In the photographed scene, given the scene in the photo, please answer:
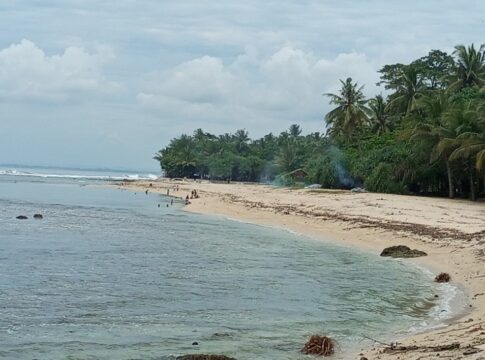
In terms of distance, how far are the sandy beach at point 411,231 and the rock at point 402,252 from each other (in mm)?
454

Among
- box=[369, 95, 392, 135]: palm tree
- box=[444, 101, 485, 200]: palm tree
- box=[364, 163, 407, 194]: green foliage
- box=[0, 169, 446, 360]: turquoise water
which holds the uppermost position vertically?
box=[369, 95, 392, 135]: palm tree

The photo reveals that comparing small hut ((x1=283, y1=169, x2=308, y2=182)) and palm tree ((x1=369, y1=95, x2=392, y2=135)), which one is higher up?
palm tree ((x1=369, y1=95, x2=392, y2=135))

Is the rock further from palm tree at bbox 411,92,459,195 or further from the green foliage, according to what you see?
the green foliage

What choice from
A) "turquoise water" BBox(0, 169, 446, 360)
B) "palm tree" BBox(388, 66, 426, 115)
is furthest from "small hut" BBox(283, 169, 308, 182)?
"turquoise water" BBox(0, 169, 446, 360)

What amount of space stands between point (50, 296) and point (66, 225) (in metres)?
21.6

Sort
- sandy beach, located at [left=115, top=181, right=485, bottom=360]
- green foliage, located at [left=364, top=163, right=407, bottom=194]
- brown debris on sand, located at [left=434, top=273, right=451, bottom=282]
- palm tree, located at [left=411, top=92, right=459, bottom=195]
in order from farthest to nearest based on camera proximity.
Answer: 1. green foliage, located at [left=364, top=163, right=407, bottom=194]
2. palm tree, located at [left=411, top=92, right=459, bottom=195]
3. brown debris on sand, located at [left=434, top=273, right=451, bottom=282]
4. sandy beach, located at [left=115, top=181, right=485, bottom=360]

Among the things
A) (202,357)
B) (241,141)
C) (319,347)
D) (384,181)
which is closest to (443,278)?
(319,347)

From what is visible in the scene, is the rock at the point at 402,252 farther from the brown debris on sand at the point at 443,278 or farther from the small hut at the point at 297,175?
the small hut at the point at 297,175

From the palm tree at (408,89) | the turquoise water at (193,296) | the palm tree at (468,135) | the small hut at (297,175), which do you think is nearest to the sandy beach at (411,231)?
the turquoise water at (193,296)

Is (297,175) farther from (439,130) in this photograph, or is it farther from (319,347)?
(319,347)

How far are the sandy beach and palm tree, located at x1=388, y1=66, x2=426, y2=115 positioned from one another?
A: 19553 mm

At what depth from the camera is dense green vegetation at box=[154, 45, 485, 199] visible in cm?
4734

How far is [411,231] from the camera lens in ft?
95.1

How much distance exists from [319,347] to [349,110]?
63.3 m
